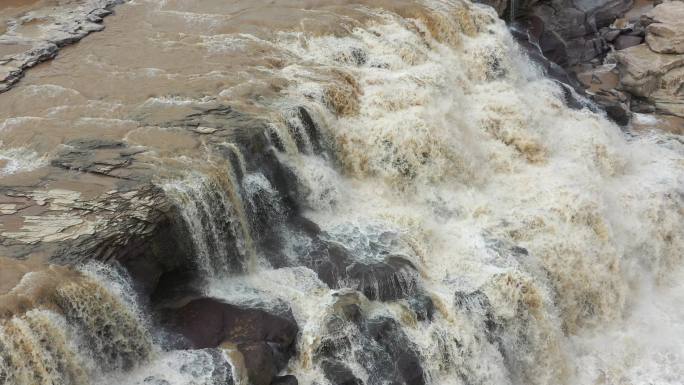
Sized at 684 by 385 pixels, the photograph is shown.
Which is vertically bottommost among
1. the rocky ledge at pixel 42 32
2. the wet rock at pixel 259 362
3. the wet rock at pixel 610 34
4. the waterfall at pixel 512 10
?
the wet rock at pixel 259 362

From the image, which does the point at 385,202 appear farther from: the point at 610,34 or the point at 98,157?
the point at 610,34

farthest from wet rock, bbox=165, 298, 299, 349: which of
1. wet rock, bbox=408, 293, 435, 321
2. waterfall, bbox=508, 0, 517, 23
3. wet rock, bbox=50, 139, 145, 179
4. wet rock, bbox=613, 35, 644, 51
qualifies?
wet rock, bbox=613, 35, 644, 51

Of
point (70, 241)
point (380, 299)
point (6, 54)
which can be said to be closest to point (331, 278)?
point (380, 299)

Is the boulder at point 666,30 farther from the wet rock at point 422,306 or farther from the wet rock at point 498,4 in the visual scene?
the wet rock at point 422,306

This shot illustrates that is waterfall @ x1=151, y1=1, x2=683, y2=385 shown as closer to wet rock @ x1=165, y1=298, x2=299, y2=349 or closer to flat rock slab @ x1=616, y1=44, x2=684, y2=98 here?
wet rock @ x1=165, y1=298, x2=299, y2=349

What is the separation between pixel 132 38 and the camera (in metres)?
13.9

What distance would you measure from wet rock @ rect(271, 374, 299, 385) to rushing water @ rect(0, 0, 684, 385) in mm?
187

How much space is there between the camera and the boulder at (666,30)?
17.2 meters

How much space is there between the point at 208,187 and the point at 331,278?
2.21 m

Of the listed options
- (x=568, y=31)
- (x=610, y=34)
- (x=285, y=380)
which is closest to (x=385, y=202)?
(x=285, y=380)

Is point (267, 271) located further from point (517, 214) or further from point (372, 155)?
point (517, 214)

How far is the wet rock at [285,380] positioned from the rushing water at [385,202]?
0.61ft

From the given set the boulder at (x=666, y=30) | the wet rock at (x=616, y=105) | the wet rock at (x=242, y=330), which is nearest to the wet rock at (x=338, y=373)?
the wet rock at (x=242, y=330)

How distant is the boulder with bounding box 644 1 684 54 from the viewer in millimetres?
17234
